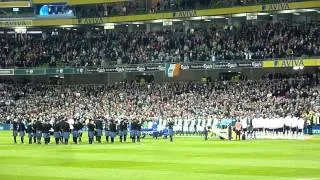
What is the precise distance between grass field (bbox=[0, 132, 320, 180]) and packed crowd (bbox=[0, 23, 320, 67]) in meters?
29.7

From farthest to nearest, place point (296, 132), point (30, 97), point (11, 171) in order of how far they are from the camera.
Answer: point (30, 97) → point (296, 132) → point (11, 171)

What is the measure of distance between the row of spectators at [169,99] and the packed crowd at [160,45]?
278cm

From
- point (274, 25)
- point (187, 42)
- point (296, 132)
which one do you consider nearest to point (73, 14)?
point (187, 42)

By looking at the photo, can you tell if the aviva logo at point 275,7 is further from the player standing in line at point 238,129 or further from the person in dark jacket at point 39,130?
the person in dark jacket at point 39,130

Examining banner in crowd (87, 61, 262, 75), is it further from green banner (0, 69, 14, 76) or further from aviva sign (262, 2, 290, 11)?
green banner (0, 69, 14, 76)

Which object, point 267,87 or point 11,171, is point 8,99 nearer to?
point 267,87

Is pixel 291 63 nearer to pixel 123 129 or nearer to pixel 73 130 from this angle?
pixel 123 129

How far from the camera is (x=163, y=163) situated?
95.7ft

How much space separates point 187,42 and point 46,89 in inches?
743

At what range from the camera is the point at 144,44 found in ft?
260

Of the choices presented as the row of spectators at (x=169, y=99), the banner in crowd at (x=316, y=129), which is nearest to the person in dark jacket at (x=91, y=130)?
the row of spectators at (x=169, y=99)

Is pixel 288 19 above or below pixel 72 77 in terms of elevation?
above

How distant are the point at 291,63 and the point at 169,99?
12.7 m

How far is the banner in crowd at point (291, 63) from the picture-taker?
6350cm
